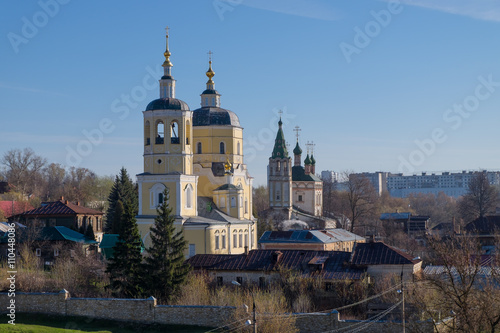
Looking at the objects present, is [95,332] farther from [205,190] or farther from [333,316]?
[205,190]

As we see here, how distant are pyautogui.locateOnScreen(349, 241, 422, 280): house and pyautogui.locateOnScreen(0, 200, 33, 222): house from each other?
103ft

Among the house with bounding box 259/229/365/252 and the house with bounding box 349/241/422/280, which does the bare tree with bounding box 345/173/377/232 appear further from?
the house with bounding box 349/241/422/280

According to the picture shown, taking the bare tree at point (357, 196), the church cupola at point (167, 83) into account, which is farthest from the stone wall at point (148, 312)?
the bare tree at point (357, 196)

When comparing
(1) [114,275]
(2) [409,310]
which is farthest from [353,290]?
(1) [114,275]

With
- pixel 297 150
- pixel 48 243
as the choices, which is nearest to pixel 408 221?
pixel 297 150

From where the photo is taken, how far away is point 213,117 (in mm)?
50344

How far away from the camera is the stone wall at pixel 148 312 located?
25.7 m

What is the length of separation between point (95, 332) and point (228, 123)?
25.5 metres

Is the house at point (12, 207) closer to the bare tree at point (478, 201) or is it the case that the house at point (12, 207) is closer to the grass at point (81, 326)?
the grass at point (81, 326)

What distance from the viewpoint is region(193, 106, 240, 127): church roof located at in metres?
50.2

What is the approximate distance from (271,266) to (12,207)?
2942cm

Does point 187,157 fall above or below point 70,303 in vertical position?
above

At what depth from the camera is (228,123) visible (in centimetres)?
5028

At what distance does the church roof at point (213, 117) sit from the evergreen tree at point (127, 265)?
17.1 metres
